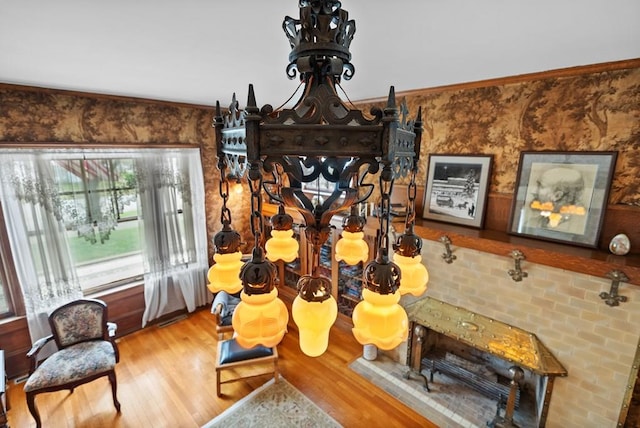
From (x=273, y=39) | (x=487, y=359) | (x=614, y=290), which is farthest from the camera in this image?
(x=487, y=359)

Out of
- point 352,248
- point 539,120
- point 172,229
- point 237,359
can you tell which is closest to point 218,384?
point 237,359

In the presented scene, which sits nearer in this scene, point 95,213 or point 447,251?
point 447,251

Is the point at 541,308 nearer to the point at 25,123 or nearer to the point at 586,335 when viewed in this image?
the point at 586,335

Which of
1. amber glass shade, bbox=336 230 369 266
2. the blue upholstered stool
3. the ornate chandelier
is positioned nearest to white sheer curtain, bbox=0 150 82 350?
the blue upholstered stool

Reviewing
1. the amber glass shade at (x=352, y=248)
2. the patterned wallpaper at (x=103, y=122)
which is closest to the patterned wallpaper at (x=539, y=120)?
the amber glass shade at (x=352, y=248)

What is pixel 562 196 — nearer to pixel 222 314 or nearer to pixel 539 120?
pixel 539 120

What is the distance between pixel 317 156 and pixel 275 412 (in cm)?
265

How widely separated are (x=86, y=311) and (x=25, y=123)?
1.80m

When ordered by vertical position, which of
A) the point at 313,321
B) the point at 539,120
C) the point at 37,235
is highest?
the point at 539,120

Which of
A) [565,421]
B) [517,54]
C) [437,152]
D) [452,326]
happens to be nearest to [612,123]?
[517,54]

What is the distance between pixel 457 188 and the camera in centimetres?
269

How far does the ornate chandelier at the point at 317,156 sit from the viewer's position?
0.73 meters

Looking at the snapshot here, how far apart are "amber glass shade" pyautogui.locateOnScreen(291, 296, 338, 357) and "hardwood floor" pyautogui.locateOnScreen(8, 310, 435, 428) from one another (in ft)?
6.94

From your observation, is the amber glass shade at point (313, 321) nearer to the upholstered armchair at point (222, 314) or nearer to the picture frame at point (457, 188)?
the picture frame at point (457, 188)
